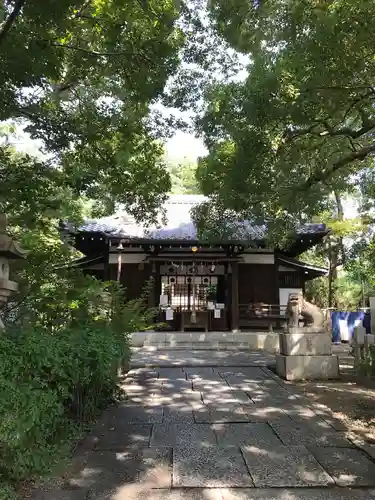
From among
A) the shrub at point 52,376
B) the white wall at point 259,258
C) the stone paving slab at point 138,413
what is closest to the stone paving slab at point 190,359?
the stone paving slab at point 138,413

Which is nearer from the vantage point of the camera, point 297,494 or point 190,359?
point 297,494

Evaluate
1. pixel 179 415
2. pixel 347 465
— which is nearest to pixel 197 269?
pixel 179 415

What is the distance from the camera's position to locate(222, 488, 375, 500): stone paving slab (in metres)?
3.04

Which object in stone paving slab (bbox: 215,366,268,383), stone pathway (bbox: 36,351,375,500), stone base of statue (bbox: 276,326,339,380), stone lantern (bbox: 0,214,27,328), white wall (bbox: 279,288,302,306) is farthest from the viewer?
white wall (bbox: 279,288,302,306)

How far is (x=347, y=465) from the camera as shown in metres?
3.63

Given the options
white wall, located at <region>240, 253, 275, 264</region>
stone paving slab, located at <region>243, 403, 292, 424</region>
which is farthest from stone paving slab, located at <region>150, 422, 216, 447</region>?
white wall, located at <region>240, 253, 275, 264</region>

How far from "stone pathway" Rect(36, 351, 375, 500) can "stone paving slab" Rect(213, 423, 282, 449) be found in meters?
0.01

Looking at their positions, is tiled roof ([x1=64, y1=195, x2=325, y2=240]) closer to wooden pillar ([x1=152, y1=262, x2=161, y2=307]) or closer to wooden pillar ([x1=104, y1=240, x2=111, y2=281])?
wooden pillar ([x1=104, y1=240, x2=111, y2=281])

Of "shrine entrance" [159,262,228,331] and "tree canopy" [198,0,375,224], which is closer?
"tree canopy" [198,0,375,224]

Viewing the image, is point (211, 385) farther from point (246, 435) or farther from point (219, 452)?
point (219, 452)

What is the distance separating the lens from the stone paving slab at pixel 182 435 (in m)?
4.16

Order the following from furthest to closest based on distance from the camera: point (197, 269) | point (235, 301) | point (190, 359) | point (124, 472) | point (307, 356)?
point (197, 269)
point (235, 301)
point (190, 359)
point (307, 356)
point (124, 472)

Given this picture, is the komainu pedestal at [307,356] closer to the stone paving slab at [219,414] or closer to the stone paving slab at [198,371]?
the stone paving slab at [198,371]

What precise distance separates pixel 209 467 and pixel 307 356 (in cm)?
469
